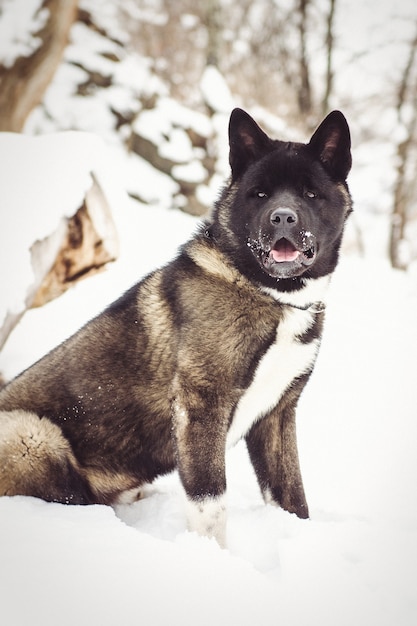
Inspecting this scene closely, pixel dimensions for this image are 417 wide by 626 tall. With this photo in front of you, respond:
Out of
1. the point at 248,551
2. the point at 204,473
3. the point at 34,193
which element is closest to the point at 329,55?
the point at 34,193

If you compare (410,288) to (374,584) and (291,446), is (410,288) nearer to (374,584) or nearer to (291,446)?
(291,446)

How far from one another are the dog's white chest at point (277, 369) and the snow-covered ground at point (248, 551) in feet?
1.56

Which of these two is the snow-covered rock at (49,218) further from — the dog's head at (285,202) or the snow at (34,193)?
the dog's head at (285,202)

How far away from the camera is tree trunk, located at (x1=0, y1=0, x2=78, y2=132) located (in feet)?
22.0

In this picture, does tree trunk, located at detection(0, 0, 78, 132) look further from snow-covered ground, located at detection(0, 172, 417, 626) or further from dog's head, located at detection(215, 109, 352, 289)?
dog's head, located at detection(215, 109, 352, 289)

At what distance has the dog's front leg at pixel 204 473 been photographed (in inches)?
79.5

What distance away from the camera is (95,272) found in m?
5.35

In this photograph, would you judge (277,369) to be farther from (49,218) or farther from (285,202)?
(49,218)

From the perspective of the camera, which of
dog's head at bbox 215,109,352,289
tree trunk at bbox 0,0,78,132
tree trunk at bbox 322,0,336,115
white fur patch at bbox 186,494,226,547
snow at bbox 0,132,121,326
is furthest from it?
tree trunk at bbox 322,0,336,115

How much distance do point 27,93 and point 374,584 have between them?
286 inches

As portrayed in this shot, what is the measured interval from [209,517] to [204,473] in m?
0.17

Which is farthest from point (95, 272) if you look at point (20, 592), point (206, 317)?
point (20, 592)

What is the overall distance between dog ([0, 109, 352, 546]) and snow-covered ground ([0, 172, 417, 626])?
236 millimetres

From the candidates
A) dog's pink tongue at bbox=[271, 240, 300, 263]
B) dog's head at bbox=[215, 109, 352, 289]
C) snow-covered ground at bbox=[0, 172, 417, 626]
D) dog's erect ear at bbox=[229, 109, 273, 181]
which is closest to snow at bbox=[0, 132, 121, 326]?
snow-covered ground at bbox=[0, 172, 417, 626]
